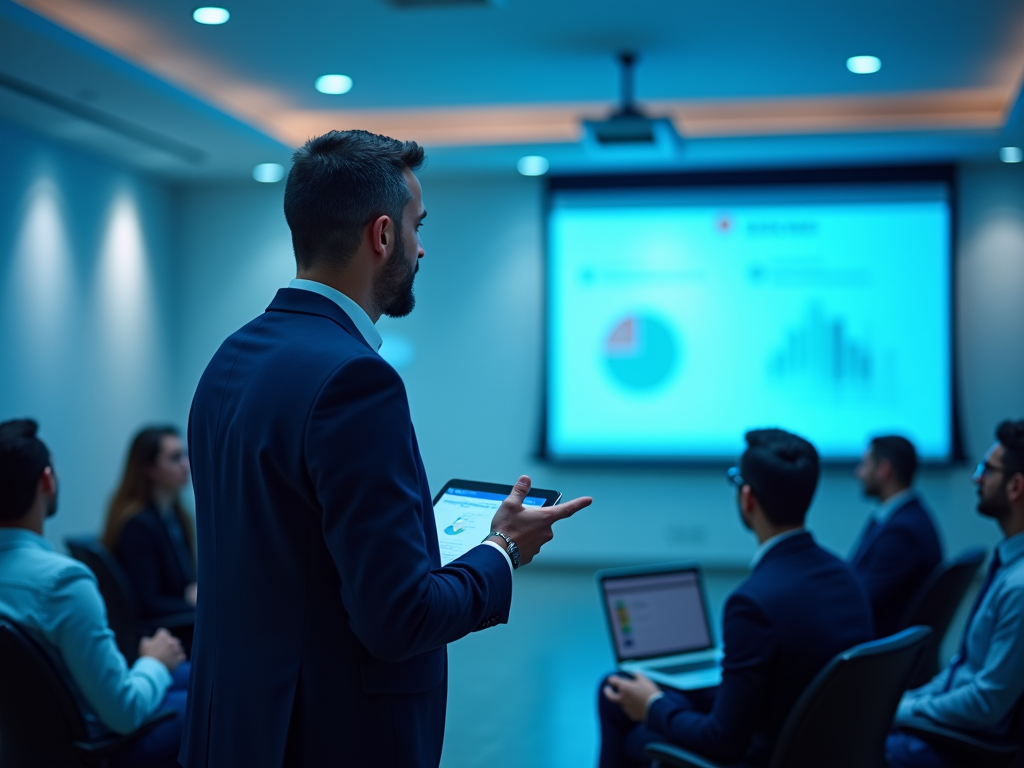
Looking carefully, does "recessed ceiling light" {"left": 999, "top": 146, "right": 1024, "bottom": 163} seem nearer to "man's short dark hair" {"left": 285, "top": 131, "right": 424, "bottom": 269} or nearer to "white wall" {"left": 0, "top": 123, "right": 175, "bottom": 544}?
"white wall" {"left": 0, "top": 123, "right": 175, "bottom": 544}

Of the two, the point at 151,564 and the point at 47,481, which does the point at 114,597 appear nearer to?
the point at 151,564

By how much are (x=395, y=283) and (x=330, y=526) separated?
0.38 metres

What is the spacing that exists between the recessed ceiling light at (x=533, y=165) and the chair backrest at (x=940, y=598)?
4.57 metres

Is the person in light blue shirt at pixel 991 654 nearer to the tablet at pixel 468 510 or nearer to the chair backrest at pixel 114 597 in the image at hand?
the tablet at pixel 468 510

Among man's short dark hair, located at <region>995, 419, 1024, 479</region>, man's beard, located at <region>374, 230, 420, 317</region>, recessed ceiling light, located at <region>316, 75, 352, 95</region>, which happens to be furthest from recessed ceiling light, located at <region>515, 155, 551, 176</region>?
man's beard, located at <region>374, 230, 420, 317</region>

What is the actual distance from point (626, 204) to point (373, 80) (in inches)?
89.4

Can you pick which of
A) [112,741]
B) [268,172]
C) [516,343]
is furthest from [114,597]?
[268,172]

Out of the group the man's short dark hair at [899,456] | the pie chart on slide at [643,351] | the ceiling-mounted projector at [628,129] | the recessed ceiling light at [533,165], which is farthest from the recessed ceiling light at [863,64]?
the man's short dark hair at [899,456]

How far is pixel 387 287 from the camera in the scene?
1378 mm

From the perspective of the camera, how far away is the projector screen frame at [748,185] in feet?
23.1

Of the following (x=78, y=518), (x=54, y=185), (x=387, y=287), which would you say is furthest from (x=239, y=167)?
(x=387, y=287)

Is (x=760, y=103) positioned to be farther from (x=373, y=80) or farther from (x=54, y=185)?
(x=54, y=185)

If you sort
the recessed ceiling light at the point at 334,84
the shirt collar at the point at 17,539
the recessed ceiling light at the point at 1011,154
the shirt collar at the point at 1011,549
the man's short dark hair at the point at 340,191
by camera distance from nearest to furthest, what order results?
the man's short dark hair at the point at 340,191 → the shirt collar at the point at 17,539 → the shirt collar at the point at 1011,549 → the recessed ceiling light at the point at 334,84 → the recessed ceiling light at the point at 1011,154

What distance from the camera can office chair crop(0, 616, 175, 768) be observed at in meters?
Answer: 2.13
